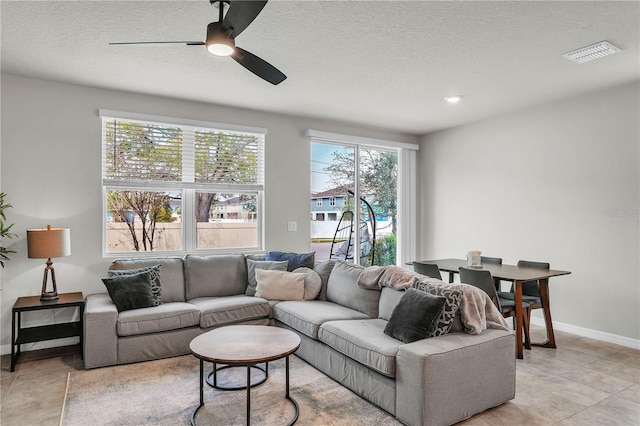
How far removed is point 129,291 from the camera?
12.0ft

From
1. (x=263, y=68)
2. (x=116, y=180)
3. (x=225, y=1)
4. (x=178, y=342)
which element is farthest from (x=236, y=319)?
(x=225, y=1)

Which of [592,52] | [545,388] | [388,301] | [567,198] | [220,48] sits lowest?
[545,388]

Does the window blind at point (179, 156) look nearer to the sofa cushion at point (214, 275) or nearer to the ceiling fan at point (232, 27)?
the sofa cushion at point (214, 275)

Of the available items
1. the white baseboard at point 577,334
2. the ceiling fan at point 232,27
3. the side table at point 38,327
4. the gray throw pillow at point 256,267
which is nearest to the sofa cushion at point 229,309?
the gray throw pillow at point 256,267

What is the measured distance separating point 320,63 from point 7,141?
3.06m

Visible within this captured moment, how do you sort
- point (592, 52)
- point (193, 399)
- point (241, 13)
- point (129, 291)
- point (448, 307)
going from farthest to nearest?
point (129, 291) → point (592, 52) → point (193, 399) → point (448, 307) → point (241, 13)

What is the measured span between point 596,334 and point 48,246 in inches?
219

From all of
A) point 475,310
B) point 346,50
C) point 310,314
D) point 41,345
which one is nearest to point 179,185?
point 41,345

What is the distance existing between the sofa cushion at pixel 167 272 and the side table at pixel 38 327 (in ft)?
1.61

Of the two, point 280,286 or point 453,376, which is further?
point 280,286

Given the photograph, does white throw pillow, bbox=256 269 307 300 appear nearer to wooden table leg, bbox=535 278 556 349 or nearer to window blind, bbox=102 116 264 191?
window blind, bbox=102 116 264 191

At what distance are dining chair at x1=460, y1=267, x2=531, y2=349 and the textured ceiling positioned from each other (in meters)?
1.88

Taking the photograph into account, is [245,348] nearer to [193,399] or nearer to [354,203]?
[193,399]

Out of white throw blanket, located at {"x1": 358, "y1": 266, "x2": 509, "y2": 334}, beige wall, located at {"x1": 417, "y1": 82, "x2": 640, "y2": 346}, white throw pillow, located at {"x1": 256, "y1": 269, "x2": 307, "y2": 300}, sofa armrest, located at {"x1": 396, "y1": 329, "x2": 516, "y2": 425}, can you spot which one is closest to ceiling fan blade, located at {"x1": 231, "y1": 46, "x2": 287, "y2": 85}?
white throw blanket, located at {"x1": 358, "y1": 266, "x2": 509, "y2": 334}
